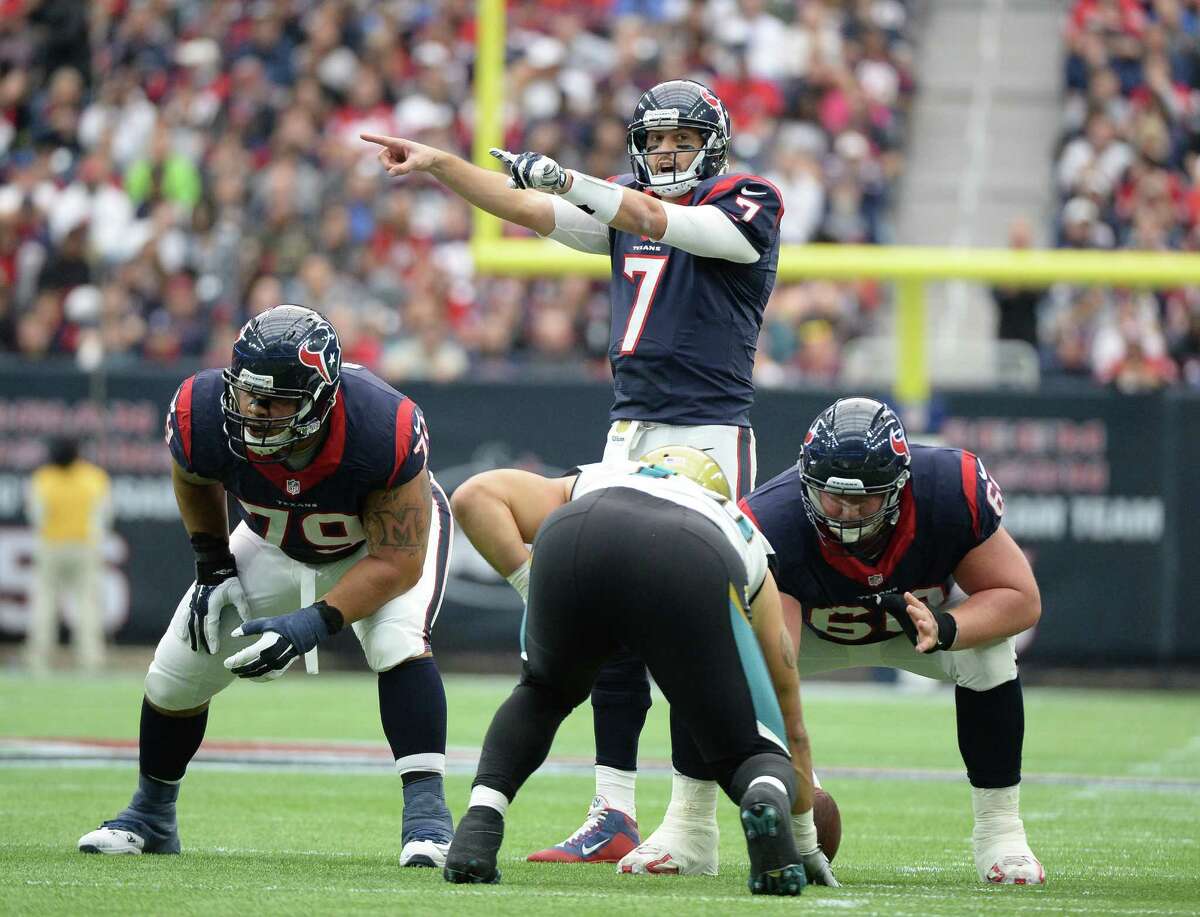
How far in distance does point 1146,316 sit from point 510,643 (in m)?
4.96

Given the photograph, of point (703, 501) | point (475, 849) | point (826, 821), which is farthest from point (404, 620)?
point (826, 821)

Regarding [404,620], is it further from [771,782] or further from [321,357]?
[771,782]

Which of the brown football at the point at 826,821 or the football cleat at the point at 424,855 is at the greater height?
the brown football at the point at 826,821

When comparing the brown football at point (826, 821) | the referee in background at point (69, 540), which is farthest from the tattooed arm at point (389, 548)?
the referee in background at point (69, 540)

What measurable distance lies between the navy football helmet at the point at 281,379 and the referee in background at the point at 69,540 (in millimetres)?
8121

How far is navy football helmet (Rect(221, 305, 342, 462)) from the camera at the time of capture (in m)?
4.72

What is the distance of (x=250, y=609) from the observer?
5.17 metres

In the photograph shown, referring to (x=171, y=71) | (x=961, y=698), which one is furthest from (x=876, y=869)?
(x=171, y=71)

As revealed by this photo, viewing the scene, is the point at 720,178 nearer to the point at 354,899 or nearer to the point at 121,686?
the point at 354,899

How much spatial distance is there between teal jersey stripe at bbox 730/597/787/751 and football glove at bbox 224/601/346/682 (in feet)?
3.91

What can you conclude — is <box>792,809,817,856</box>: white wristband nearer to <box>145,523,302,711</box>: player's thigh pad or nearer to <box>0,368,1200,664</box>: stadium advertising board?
<box>145,523,302,711</box>: player's thigh pad

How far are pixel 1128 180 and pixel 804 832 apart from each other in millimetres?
8384

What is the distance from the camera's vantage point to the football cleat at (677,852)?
4.86 m

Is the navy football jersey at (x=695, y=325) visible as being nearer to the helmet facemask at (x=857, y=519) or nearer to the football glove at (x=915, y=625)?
the helmet facemask at (x=857, y=519)
